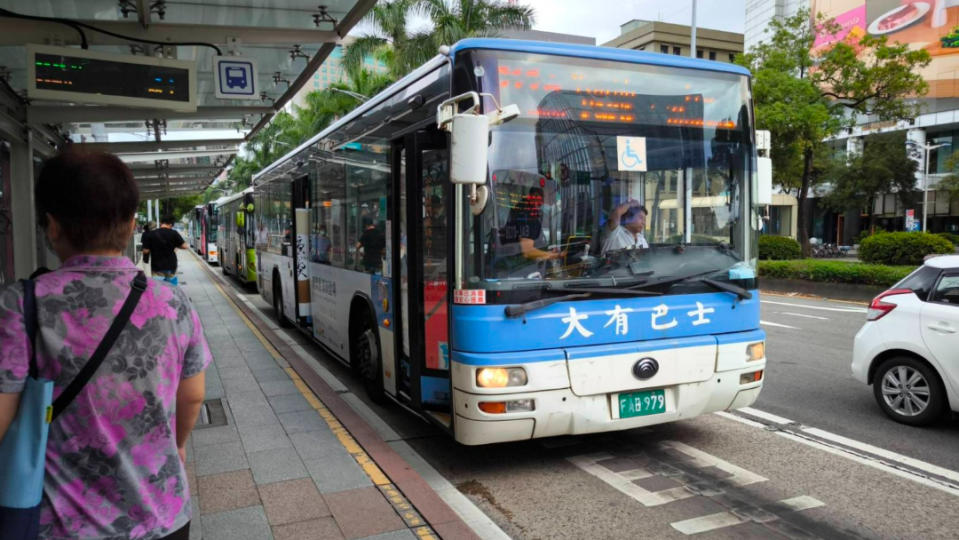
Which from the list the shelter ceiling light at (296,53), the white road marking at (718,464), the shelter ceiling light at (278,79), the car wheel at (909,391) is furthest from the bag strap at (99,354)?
the shelter ceiling light at (278,79)

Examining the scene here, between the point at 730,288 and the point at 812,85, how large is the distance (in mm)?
22448

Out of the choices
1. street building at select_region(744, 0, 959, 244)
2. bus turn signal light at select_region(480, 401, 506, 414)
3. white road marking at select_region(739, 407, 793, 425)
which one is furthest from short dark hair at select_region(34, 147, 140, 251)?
street building at select_region(744, 0, 959, 244)

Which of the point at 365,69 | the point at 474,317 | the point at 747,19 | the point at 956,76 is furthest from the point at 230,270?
the point at 747,19

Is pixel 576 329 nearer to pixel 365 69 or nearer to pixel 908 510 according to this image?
pixel 908 510

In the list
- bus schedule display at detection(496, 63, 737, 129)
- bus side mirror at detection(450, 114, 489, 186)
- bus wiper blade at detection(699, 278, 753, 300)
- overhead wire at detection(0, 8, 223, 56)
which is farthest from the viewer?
overhead wire at detection(0, 8, 223, 56)

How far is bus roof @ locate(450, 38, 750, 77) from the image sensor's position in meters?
4.80

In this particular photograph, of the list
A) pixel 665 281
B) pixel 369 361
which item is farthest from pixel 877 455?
pixel 369 361

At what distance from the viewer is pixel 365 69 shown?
3225 cm

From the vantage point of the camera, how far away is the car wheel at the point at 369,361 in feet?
22.8

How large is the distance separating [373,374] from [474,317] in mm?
2740

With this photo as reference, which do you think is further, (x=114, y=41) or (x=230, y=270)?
(x=230, y=270)

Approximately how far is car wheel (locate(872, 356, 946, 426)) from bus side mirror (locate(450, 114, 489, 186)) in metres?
4.61

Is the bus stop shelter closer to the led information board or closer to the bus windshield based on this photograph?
the led information board

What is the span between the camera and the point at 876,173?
42.6 m
